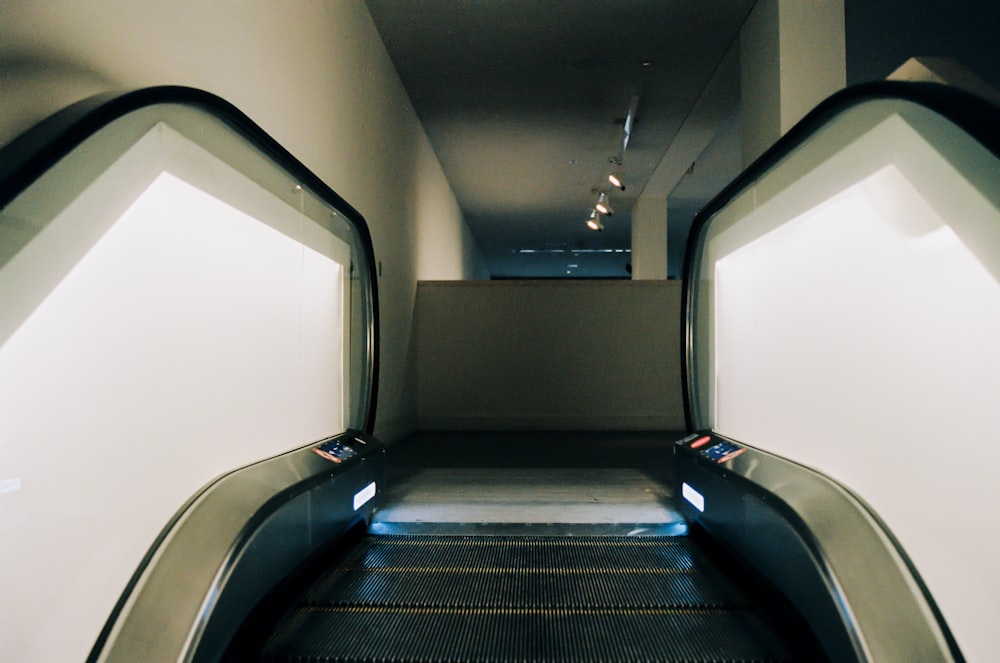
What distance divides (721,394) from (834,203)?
131 cm

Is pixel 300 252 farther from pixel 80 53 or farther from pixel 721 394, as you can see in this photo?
pixel 721 394

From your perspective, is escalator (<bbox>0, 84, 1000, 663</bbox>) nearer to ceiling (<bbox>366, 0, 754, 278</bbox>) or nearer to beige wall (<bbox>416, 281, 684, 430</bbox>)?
ceiling (<bbox>366, 0, 754, 278</bbox>)

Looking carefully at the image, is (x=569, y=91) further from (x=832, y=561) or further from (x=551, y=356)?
(x=832, y=561)

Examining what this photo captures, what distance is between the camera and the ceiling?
4.81 m

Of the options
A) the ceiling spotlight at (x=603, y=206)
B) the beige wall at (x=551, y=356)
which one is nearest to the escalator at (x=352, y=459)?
the beige wall at (x=551, y=356)

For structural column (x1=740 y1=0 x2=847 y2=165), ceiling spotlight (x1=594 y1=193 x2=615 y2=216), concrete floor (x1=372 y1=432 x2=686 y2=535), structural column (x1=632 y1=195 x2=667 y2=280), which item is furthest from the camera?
structural column (x1=632 y1=195 x2=667 y2=280)

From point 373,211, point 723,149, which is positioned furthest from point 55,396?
point 723,149

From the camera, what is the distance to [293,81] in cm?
327

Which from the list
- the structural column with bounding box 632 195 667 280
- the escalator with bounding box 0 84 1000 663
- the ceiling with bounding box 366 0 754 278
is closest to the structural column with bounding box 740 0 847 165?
the ceiling with bounding box 366 0 754 278

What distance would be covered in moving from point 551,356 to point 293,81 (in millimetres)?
4420

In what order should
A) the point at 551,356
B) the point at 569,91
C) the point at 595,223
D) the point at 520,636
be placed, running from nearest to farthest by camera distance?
the point at 520,636 → the point at 569,91 → the point at 551,356 → the point at 595,223

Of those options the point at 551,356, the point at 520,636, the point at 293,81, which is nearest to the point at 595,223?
the point at 551,356

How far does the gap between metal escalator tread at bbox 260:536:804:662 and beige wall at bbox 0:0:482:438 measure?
164 centimetres

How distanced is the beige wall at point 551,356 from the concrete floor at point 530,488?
3.31 ft
